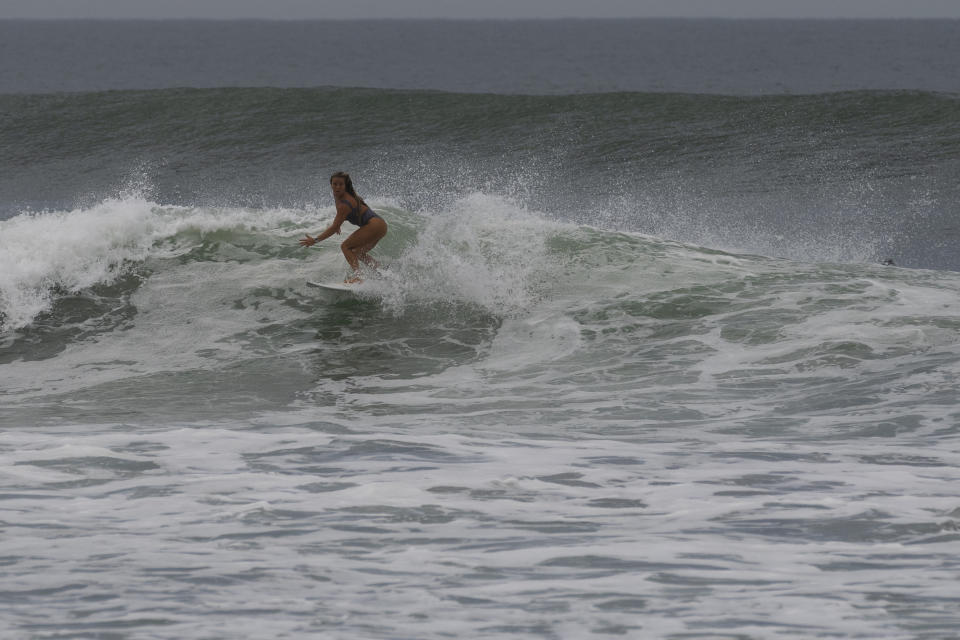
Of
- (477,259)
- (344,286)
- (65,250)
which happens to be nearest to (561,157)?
(477,259)

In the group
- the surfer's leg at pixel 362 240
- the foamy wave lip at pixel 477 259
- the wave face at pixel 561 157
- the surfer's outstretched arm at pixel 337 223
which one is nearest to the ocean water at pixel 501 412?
the foamy wave lip at pixel 477 259

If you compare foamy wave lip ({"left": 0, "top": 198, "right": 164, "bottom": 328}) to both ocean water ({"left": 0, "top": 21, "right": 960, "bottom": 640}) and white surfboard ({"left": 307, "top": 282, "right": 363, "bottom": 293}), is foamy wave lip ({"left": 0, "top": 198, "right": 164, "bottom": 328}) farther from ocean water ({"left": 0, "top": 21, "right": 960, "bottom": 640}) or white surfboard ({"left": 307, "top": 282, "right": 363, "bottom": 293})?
white surfboard ({"left": 307, "top": 282, "right": 363, "bottom": 293})

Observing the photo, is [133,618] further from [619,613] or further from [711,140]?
[711,140]

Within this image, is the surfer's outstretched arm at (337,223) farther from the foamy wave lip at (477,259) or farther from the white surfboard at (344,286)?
the foamy wave lip at (477,259)

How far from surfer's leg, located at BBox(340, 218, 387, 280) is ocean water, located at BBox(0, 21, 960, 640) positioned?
0.34m

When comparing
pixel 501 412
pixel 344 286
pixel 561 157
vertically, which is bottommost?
pixel 501 412

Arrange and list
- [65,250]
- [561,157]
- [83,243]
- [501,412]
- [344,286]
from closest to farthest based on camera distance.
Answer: [501,412] → [344,286] → [65,250] → [83,243] → [561,157]

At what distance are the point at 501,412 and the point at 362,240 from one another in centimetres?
367

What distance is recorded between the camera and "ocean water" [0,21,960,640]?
473 cm

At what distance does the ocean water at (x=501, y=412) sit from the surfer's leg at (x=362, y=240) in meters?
0.34

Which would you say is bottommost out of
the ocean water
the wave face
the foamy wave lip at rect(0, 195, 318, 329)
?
the ocean water

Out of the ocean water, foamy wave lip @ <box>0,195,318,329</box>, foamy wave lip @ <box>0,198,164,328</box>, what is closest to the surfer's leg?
the ocean water

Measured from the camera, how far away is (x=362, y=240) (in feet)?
37.2

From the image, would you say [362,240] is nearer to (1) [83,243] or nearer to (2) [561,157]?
(1) [83,243]
